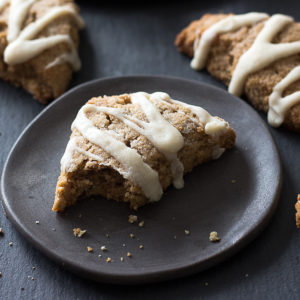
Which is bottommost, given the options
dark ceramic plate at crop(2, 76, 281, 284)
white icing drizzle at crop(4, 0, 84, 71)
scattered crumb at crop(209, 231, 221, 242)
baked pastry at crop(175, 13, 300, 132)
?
scattered crumb at crop(209, 231, 221, 242)

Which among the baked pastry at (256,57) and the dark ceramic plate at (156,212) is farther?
the baked pastry at (256,57)

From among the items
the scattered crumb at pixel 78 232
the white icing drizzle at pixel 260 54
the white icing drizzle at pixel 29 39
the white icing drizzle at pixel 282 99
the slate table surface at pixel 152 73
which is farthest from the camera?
the white icing drizzle at pixel 29 39

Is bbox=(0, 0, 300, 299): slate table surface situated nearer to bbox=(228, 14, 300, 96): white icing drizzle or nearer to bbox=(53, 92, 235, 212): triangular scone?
bbox=(228, 14, 300, 96): white icing drizzle

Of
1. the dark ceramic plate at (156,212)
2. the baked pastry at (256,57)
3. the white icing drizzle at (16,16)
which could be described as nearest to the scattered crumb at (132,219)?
the dark ceramic plate at (156,212)

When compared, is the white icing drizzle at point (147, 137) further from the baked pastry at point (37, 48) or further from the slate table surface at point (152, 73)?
the baked pastry at point (37, 48)

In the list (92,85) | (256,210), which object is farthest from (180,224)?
(92,85)

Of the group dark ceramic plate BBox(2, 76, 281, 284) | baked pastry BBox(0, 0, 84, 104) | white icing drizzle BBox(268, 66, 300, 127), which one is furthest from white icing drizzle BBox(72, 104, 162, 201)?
white icing drizzle BBox(268, 66, 300, 127)

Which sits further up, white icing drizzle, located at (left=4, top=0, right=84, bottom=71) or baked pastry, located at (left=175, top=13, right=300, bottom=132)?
white icing drizzle, located at (left=4, top=0, right=84, bottom=71)

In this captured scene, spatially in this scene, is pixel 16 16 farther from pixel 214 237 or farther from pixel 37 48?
pixel 214 237
